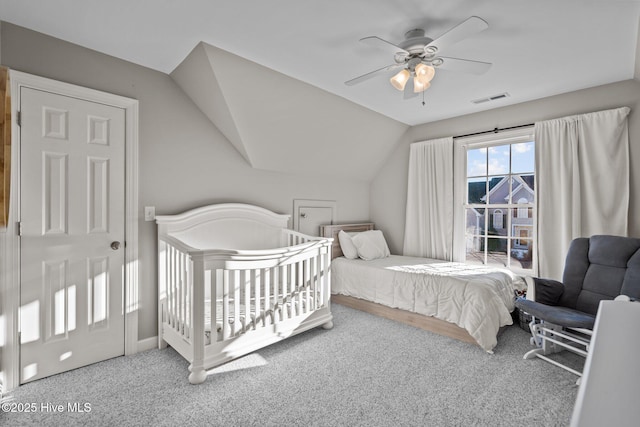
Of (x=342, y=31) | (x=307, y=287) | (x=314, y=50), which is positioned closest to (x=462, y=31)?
(x=342, y=31)

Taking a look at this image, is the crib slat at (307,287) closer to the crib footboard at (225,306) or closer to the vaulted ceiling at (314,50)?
the crib footboard at (225,306)

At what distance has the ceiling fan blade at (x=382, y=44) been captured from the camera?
176 centimetres

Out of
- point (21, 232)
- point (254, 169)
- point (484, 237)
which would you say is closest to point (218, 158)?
point (254, 169)

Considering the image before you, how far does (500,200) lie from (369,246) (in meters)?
1.63

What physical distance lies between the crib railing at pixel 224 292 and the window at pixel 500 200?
7.08 feet

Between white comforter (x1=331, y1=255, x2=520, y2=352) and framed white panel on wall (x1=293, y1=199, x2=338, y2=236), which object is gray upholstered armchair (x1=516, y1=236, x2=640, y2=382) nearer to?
white comforter (x1=331, y1=255, x2=520, y2=352)

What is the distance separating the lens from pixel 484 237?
3766 millimetres

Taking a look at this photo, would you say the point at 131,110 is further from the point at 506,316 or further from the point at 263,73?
the point at 506,316

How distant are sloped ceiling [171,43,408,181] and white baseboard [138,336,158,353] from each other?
1.80m

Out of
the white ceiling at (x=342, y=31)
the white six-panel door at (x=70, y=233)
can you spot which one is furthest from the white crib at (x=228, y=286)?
the white ceiling at (x=342, y=31)

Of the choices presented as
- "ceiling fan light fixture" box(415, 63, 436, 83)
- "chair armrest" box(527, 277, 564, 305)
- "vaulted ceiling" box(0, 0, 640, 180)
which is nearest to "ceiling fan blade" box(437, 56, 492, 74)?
"ceiling fan light fixture" box(415, 63, 436, 83)

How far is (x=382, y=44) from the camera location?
1845 mm

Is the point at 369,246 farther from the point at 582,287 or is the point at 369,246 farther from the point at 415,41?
the point at 415,41

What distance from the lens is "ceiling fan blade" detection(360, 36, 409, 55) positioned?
1758 mm
